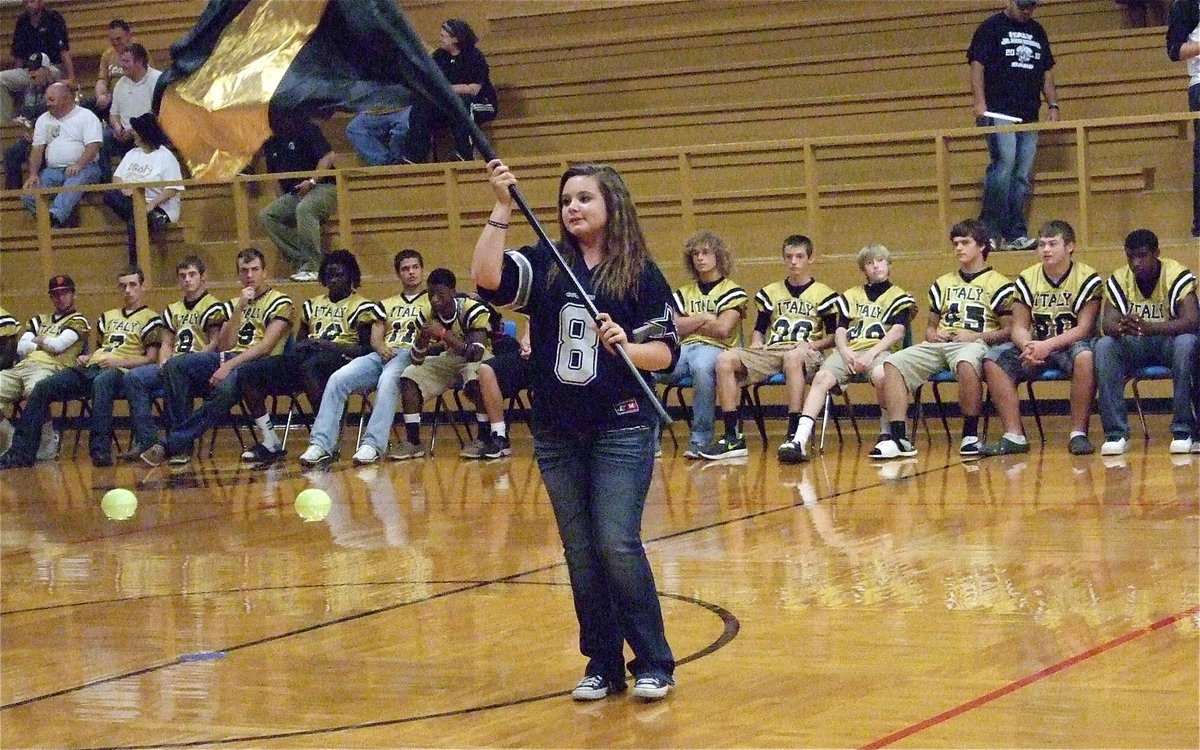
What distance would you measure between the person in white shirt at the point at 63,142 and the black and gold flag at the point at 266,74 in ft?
33.5

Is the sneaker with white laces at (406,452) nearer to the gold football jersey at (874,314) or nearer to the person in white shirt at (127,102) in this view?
the gold football jersey at (874,314)

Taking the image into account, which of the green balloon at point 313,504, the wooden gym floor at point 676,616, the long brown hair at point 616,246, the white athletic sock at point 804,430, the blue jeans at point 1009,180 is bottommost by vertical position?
the wooden gym floor at point 676,616

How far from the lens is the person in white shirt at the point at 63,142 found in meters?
16.3

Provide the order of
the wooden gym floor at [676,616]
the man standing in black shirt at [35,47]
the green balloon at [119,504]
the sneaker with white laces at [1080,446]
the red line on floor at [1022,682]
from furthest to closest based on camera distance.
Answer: the man standing in black shirt at [35,47] → the sneaker with white laces at [1080,446] → the green balloon at [119,504] → the wooden gym floor at [676,616] → the red line on floor at [1022,682]

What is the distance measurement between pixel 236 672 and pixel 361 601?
1200 mm

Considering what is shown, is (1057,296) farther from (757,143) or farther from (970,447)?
(757,143)

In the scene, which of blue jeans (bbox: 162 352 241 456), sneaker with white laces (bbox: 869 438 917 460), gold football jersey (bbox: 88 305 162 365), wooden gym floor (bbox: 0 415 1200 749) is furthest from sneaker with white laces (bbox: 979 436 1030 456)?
gold football jersey (bbox: 88 305 162 365)

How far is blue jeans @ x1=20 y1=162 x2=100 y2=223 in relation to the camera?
15.9 m

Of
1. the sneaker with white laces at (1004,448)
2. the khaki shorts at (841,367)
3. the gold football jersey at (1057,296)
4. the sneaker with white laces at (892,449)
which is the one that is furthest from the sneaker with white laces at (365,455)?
the gold football jersey at (1057,296)

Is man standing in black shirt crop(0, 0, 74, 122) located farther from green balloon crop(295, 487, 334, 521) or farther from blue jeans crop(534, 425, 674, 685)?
blue jeans crop(534, 425, 674, 685)

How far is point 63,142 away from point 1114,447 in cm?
1065

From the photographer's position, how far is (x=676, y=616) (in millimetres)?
6387

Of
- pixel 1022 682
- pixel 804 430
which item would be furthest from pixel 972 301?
pixel 1022 682

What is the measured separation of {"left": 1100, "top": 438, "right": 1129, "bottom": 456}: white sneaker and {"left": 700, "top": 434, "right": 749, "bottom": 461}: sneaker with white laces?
243cm
